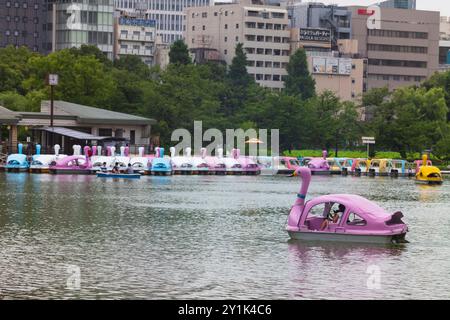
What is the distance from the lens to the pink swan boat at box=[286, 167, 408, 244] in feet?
149

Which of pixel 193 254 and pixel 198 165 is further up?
pixel 198 165

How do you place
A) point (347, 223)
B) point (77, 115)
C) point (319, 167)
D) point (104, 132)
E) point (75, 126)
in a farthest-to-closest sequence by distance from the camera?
1. point (104, 132)
2. point (75, 126)
3. point (77, 115)
4. point (319, 167)
5. point (347, 223)

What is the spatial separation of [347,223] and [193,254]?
7.09m

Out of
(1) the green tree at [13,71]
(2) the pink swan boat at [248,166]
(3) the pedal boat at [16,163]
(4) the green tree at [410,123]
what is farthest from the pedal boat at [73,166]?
(4) the green tree at [410,123]

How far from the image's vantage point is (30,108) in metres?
139

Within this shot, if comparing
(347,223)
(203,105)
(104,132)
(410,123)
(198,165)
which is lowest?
(347,223)

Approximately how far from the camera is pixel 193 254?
4353cm

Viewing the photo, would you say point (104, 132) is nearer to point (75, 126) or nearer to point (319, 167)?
point (75, 126)

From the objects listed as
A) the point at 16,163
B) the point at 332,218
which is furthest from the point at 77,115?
the point at 332,218

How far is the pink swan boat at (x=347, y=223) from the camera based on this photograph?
1793 inches

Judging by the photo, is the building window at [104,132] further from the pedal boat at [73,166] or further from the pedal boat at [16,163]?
the pedal boat at [16,163]

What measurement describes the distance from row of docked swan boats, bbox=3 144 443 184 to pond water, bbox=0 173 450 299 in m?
32.7

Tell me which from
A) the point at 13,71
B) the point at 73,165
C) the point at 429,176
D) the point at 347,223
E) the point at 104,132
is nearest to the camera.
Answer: the point at 347,223

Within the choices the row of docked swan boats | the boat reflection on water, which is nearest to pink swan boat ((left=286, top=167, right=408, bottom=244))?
the boat reflection on water
